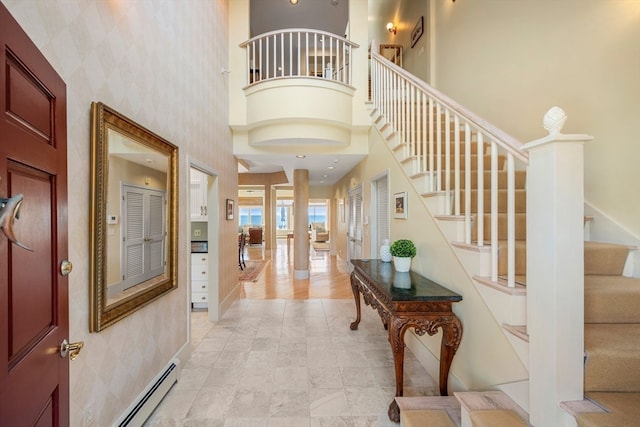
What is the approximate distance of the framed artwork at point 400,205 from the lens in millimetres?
2868

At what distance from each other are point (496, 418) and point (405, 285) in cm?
94

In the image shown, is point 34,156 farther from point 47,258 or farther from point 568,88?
point 568,88

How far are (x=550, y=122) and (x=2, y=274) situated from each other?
2158mm

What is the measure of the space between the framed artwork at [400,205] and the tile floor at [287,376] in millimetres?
1491

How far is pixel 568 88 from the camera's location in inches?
93.3

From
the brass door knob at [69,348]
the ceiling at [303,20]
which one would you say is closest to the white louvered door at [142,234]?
the brass door knob at [69,348]

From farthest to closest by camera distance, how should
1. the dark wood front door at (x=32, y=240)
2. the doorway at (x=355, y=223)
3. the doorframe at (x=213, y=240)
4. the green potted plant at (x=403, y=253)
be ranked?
1. the doorway at (x=355, y=223)
2. the doorframe at (x=213, y=240)
3. the green potted plant at (x=403, y=253)
4. the dark wood front door at (x=32, y=240)

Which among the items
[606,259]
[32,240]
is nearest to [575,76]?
[606,259]

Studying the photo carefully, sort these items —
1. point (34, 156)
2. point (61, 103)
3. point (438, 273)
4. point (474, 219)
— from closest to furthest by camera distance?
1. point (34, 156)
2. point (61, 103)
3. point (474, 219)
4. point (438, 273)

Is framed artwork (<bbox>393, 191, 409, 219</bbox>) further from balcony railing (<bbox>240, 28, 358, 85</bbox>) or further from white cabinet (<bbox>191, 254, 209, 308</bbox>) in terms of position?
white cabinet (<bbox>191, 254, 209, 308</bbox>)

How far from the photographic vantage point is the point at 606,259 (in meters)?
1.85

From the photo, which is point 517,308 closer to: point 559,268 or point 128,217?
point 559,268

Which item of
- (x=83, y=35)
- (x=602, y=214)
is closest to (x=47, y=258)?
(x=83, y=35)

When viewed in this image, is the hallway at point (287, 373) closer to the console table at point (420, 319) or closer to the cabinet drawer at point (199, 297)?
the cabinet drawer at point (199, 297)
